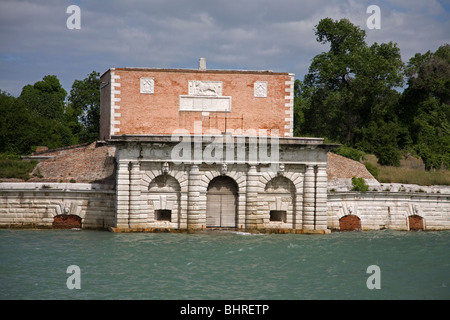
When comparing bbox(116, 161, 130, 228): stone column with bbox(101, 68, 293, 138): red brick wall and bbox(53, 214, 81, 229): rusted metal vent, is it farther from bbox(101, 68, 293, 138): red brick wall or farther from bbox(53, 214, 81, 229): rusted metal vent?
bbox(101, 68, 293, 138): red brick wall

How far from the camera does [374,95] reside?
41.0 m

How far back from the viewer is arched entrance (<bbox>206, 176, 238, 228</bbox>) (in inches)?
968

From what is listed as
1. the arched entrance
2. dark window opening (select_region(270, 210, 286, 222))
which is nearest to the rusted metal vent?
the arched entrance

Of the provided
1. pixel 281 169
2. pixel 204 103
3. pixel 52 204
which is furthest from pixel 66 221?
pixel 281 169

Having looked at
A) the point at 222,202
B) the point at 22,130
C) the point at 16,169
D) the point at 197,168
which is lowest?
the point at 222,202

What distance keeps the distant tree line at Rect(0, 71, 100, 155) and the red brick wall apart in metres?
12.4

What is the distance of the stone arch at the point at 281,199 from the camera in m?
24.7

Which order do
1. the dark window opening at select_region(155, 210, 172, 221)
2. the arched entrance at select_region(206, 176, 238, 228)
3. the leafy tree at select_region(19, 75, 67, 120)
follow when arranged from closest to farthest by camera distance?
the dark window opening at select_region(155, 210, 172, 221), the arched entrance at select_region(206, 176, 238, 228), the leafy tree at select_region(19, 75, 67, 120)

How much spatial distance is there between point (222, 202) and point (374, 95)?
21088mm
